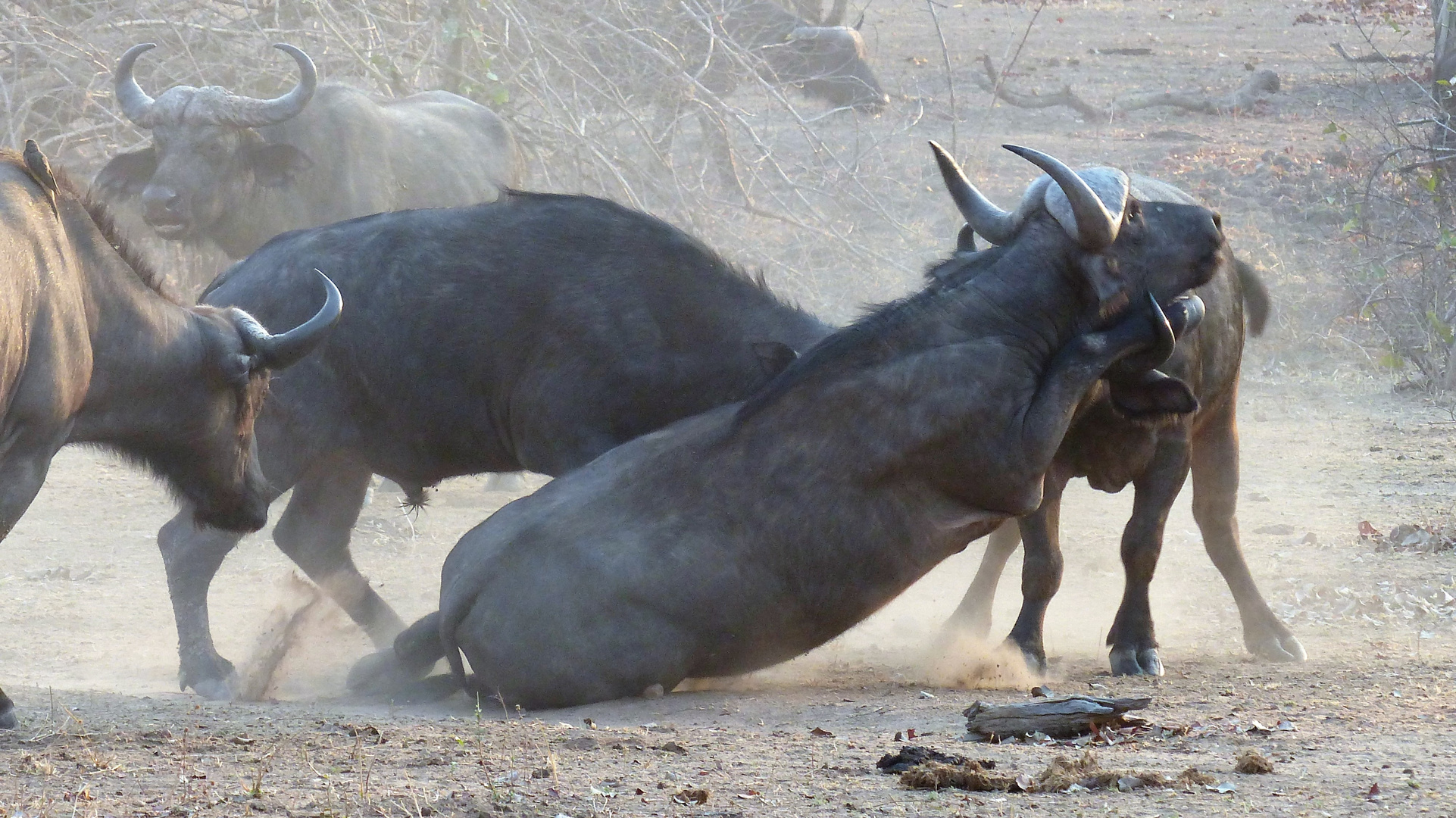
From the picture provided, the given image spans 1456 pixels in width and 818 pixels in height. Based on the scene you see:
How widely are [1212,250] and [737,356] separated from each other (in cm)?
157

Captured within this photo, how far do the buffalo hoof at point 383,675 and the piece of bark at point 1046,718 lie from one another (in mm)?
1970

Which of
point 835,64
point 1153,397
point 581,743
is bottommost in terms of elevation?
point 835,64

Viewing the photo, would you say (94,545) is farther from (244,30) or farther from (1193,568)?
(1193,568)

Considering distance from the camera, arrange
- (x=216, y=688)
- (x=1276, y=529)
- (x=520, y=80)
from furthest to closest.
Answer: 1. (x=520, y=80)
2. (x=1276, y=529)
3. (x=216, y=688)

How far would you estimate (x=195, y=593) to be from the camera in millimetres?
5840

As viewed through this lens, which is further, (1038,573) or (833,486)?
(1038,573)

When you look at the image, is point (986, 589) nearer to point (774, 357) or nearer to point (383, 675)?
point (774, 357)

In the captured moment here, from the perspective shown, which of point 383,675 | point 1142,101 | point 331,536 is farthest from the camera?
point 1142,101

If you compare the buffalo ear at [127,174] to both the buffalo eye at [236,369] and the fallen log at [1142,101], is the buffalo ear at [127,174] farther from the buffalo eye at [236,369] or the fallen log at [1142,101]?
the fallen log at [1142,101]

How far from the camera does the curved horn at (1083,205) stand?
15.3 ft

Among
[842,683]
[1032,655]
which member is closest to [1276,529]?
[1032,655]

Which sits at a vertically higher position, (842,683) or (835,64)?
(842,683)

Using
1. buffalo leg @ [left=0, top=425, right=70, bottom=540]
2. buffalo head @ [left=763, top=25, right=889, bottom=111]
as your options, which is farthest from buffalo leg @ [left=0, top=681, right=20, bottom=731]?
buffalo head @ [left=763, top=25, right=889, bottom=111]

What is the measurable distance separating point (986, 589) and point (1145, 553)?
1034 millimetres
